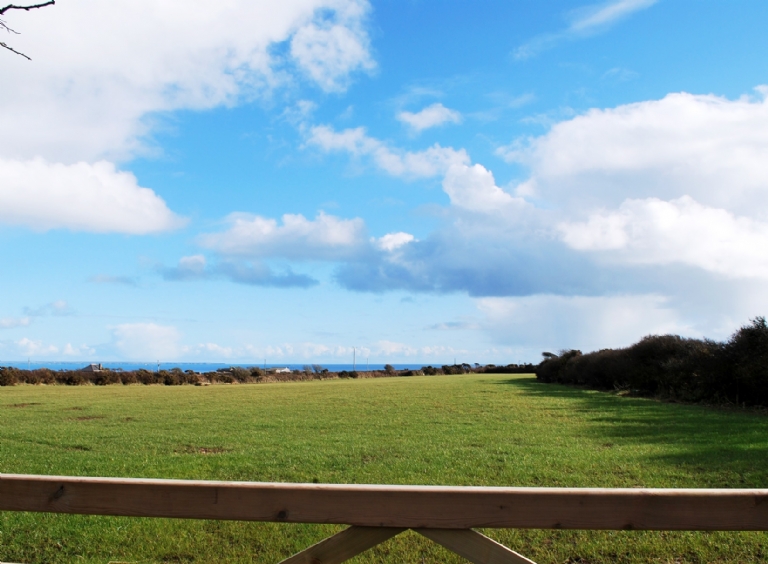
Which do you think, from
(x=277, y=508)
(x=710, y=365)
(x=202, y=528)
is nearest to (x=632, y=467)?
(x=202, y=528)

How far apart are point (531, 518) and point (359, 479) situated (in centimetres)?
619

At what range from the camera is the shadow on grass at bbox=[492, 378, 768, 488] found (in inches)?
361

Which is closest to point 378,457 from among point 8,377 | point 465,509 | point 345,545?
point 345,545

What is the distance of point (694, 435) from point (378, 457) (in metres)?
7.43

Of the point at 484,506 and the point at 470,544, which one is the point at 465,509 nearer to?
the point at 484,506

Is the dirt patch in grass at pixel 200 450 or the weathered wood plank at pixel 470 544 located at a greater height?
the weathered wood plank at pixel 470 544

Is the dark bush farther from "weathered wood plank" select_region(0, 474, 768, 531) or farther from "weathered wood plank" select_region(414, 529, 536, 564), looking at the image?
"weathered wood plank" select_region(414, 529, 536, 564)

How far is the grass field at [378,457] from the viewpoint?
20.4 ft

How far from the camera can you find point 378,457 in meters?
10.6

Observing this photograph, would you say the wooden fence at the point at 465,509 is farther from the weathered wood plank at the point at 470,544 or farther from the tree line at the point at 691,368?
the tree line at the point at 691,368

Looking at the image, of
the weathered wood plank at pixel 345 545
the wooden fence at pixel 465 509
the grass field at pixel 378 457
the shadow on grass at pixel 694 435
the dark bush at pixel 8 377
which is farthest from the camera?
the dark bush at pixel 8 377

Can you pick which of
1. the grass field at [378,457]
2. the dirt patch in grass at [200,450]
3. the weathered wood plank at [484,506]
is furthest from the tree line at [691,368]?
the weathered wood plank at [484,506]

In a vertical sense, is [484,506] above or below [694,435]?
above

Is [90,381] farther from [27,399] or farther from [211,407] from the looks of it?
Result: [211,407]
